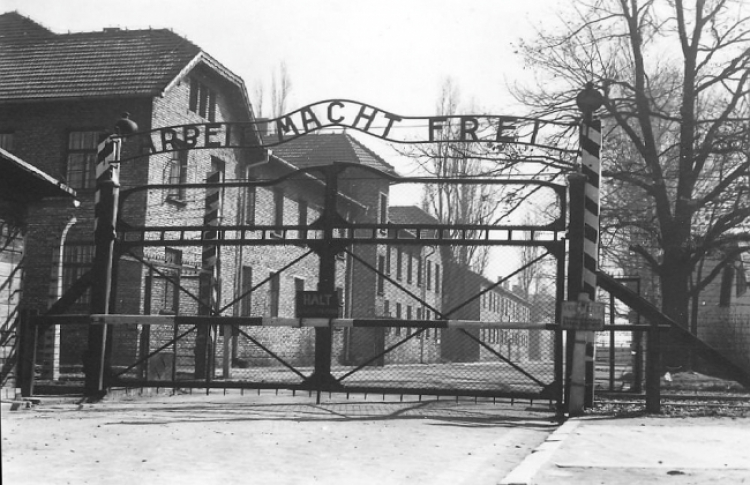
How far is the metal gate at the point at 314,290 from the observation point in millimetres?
12094

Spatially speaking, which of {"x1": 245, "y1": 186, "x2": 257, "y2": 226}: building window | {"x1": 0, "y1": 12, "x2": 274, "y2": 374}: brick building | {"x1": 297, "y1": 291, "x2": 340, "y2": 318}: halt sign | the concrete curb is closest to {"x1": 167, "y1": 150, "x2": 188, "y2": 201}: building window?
{"x1": 0, "y1": 12, "x2": 274, "y2": 374}: brick building

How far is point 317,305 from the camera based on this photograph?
476 inches

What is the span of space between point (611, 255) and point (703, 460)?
21.7 metres

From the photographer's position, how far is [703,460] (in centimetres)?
731

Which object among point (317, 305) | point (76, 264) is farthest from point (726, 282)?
point (317, 305)

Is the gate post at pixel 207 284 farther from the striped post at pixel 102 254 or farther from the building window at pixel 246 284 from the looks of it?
the building window at pixel 246 284

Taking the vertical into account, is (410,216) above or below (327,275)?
above

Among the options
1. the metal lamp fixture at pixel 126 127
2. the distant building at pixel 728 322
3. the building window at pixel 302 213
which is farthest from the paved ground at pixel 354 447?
the building window at pixel 302 213

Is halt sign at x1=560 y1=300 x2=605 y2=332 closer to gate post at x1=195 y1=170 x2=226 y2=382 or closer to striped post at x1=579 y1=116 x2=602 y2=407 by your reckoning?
striped post at x1=579 y1=116 x2=602 y2=407

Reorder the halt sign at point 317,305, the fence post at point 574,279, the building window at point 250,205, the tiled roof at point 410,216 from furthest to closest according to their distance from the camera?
the tiled roof at point 410,216 → the building window at point 250,205 → the halt sign at point 317,305 → the fence post at point 574,279

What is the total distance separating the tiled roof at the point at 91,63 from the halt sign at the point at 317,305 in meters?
15.1

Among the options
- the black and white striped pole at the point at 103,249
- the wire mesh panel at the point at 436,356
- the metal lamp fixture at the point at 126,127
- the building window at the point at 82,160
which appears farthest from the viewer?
the wire mesh panel at the point at 436,356

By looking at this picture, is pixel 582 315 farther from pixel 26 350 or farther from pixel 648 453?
pixel 26 350

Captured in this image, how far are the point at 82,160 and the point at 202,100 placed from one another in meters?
4.64
